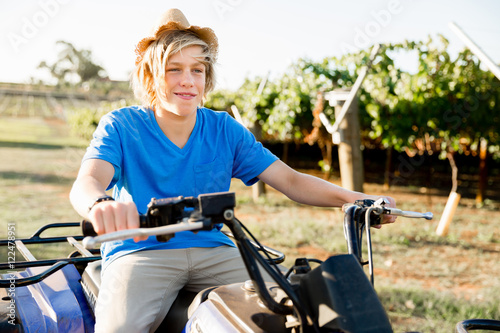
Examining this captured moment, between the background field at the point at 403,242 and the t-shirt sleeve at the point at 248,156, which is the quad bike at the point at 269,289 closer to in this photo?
the t-shirt sleeve at the point at 248,156

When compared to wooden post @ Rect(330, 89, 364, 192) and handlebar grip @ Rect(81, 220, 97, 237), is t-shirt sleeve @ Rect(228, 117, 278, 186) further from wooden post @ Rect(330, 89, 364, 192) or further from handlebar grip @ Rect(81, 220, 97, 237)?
wooden post @ Rect(330, 89, 364, 192)

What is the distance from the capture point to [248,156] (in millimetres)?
2162

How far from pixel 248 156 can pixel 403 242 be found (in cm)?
491

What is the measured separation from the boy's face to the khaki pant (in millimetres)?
622

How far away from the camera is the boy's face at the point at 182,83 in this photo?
193 centimetres

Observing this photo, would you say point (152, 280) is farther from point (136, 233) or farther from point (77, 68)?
point (77, 68)

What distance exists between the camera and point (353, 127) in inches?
251

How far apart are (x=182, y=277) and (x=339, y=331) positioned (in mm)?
821

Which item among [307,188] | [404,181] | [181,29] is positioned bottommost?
[404,181]

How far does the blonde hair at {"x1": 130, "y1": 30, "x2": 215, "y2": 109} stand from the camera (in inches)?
75.8

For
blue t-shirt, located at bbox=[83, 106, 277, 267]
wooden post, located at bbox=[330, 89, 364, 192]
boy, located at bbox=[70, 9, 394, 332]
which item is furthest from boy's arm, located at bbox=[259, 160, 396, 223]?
wooden post, located at bbox=[330, 89, 364, 192]

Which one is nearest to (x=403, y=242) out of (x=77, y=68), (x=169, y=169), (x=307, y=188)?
(x=307, y=188)

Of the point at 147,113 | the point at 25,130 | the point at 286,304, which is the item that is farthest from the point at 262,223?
the point at 25,130

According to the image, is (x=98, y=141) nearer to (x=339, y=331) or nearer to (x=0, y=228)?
(x=339, y=331)
